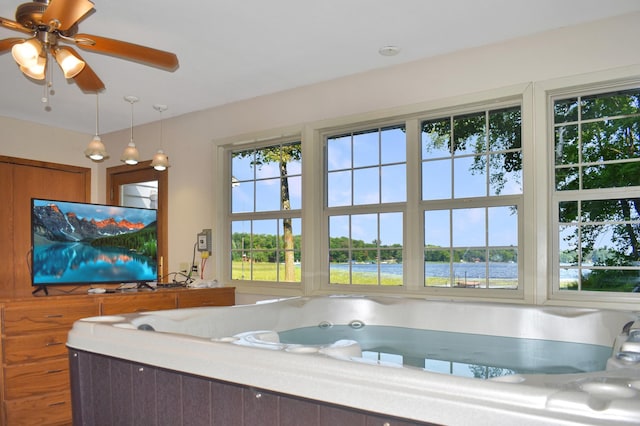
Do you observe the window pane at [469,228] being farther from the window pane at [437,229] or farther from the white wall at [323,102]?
the white wall at [323,102]

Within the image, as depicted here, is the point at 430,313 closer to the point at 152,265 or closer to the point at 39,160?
the point at 152,265

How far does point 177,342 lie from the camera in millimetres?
1558

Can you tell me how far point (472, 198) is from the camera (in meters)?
3.19

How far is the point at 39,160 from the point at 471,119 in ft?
12.7

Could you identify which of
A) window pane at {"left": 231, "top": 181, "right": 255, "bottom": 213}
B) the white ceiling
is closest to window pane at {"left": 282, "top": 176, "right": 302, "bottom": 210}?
window pane at {"left": 231, "top": 181, "right": 255, "bottom": 213}

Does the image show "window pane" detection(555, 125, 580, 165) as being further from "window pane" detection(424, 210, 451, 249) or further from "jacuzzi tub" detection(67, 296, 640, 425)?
"jacuzzi tub" detection(67, 296, 640, 425)

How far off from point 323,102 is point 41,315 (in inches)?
89.6

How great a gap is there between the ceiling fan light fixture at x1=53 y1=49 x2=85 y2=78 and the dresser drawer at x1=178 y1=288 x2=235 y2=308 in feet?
5.95

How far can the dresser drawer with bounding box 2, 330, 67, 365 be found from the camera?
9.17ft

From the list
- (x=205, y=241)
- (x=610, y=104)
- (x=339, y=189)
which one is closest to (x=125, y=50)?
(x=339, y=189)

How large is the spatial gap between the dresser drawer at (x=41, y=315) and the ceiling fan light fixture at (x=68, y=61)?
4.47 ft

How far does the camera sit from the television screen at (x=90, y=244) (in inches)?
128

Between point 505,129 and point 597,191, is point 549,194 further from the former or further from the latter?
point 505,129

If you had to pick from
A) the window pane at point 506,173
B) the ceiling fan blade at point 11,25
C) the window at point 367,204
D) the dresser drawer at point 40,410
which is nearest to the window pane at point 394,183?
the window at point 367,204
